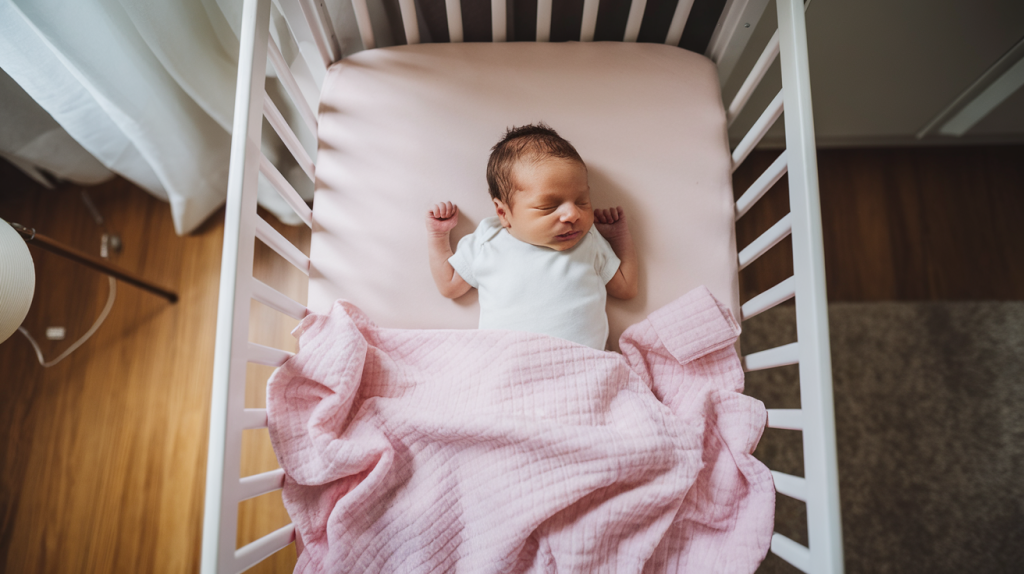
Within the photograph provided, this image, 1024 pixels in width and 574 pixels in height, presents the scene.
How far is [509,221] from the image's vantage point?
0.84 m

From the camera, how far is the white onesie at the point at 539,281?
0.82 metres

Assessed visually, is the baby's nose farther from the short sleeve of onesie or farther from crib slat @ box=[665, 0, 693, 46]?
crib slat @ box=[665, 0, 693, 46]

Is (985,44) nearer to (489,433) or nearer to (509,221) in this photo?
(509,221)

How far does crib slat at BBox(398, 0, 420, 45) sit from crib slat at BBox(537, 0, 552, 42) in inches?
8.5

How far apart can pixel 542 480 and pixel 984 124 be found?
4.61 ft

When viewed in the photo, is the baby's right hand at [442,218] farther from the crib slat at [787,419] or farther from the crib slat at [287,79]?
the crib slat at [787,419]

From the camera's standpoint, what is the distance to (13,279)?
76 centimetres

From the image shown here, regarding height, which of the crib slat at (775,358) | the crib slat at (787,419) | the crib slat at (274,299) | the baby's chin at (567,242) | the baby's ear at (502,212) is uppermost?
the baby's ear at (502,212)

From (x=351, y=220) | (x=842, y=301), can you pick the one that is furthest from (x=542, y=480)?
(x=842, y=301)

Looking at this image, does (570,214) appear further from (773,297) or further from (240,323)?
(240,323)

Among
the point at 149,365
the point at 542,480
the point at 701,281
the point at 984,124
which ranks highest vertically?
the point at 984,124

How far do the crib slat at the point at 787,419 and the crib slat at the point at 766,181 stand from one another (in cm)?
33

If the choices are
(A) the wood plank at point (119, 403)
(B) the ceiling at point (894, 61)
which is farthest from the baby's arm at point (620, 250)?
(A) the wood plank at point (119, 403)

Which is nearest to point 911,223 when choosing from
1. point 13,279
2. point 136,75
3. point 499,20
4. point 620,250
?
point 620,250
